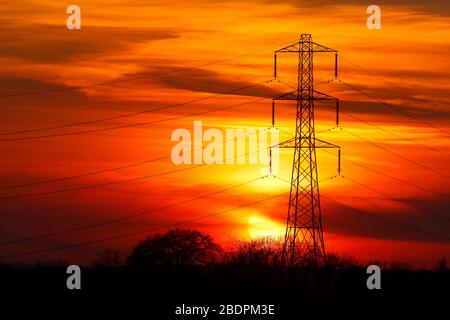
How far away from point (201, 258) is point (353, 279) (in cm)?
2819

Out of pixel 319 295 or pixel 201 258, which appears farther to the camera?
pixel 201 258

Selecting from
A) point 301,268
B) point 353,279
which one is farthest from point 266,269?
point 353,279

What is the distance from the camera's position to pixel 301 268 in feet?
316

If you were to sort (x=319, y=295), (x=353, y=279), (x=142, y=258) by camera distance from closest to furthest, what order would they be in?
(x=319, y=295) → (x=353, y=279) → (x=142, y=258)

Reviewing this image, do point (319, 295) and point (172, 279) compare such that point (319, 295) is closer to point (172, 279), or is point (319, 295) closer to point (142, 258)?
point (172, 279)
